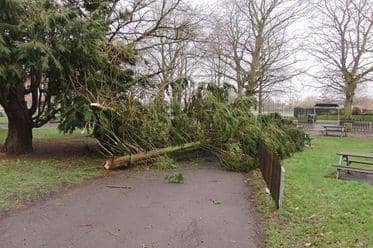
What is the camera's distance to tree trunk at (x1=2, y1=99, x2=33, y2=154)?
11609 mm

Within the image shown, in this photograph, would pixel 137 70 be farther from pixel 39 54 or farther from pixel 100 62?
pixel 39 54

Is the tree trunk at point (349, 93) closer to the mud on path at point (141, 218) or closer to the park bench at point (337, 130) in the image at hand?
the park bench at point (337, 130)

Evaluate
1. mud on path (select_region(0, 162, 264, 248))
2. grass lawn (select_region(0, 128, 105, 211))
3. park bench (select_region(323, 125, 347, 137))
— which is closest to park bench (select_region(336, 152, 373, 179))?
mud on path (select_region(0, 162, 264, 248))

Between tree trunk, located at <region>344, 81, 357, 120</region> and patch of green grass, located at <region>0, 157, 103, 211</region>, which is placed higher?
tree trunk, located at <region>344, 81, 357, 120</region>

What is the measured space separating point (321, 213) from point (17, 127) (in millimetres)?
9546

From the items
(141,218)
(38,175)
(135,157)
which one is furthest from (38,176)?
(141,218)

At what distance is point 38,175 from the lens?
8523 millimetres

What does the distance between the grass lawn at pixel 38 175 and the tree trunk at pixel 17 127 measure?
0.78 metres

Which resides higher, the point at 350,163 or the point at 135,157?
the point at 135,157

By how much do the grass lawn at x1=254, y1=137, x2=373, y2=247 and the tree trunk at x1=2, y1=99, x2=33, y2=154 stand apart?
761 centimetres

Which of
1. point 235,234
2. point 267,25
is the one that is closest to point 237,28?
point 267,25

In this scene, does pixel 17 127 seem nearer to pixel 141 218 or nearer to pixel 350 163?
pixel 141 218

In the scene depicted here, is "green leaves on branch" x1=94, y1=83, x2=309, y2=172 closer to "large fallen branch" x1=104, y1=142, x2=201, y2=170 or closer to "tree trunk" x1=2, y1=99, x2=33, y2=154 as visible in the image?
"large fallen branch" x1=104, y1=142, x2=201, y2=170


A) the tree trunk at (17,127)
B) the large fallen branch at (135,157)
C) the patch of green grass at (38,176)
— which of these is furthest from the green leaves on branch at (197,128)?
the tree trunk at (17,127)
